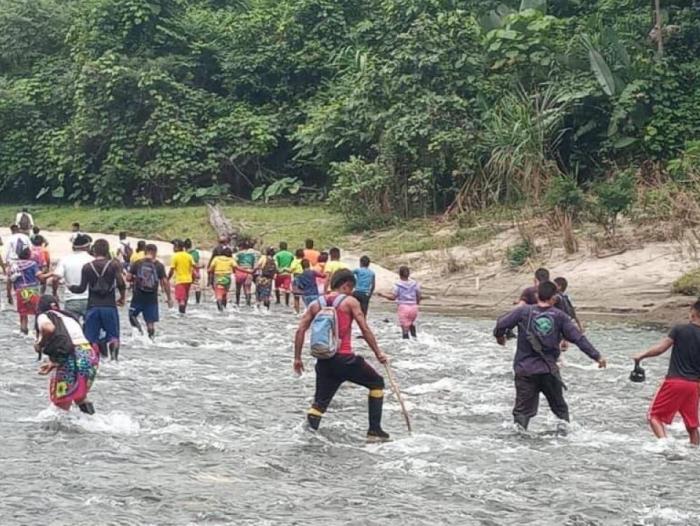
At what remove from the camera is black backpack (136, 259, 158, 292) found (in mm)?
17016

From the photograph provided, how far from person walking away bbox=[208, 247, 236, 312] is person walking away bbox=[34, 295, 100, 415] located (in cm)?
1236

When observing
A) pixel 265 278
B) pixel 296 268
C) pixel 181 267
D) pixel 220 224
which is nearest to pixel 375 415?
pixel 181 267

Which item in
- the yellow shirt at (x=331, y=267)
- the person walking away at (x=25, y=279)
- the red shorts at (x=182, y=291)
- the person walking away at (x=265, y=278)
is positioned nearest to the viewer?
the person walking away at (x=25, y=279)

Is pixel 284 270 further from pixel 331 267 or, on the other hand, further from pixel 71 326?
pixel 71 326

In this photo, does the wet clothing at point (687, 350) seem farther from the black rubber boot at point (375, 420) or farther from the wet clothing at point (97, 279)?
the wet clothing at point (97, 279)

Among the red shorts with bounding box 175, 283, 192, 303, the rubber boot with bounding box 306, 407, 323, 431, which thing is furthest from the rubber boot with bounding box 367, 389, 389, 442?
the red shorts with bounding box 175, 283, 192, 303

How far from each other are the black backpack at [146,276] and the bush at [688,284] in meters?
10.9

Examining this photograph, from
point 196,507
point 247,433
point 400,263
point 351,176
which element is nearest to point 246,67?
point 351,176

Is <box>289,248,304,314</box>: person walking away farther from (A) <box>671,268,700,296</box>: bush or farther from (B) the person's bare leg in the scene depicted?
(B) the person's bare leg

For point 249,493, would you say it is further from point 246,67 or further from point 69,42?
point 69,42

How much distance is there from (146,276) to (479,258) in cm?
1158

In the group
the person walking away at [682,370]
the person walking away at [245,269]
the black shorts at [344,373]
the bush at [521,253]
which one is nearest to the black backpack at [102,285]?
the black shorts at [344,373]

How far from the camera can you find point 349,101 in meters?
33.6

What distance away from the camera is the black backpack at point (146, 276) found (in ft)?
55.8
